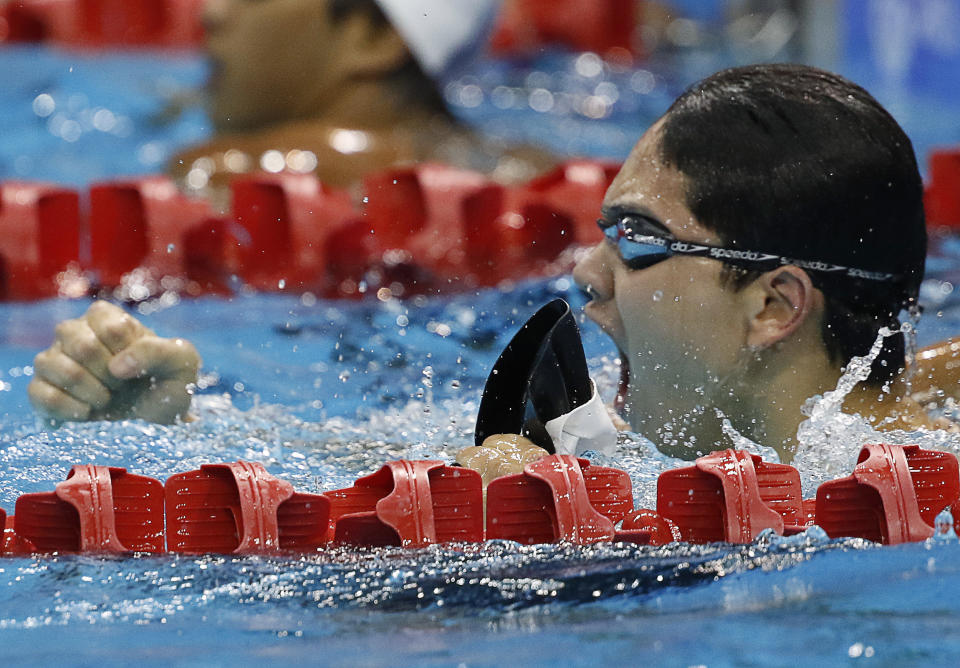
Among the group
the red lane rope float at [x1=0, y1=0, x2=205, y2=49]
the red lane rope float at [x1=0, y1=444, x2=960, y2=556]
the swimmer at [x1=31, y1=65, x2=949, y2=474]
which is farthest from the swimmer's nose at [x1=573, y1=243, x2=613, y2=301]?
the red lane rope float at [x1=0, y1=0, x2=205, y2=49]

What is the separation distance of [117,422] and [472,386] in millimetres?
724

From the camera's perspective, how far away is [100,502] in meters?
1.78

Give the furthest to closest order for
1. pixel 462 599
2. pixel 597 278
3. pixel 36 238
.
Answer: pixel 36 238 → pixel 597 278 → pixel 462 599

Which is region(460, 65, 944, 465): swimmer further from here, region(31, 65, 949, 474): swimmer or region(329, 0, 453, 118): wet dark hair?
region(329, 0, 453, 118): wet dark hair

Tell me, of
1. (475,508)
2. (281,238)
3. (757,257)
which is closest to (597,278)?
(757,257)

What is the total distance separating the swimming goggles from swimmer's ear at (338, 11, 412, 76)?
2.31 m

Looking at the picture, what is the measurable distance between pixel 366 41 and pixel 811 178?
2.52m

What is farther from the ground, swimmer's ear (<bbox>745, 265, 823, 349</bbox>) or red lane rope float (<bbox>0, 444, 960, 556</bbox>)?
swimmer's ear (<bbox>745, 265, 823, 349</bbox>)

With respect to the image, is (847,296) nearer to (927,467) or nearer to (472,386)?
(927,467)

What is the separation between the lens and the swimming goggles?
6.61ft

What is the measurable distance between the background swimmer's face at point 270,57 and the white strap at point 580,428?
2.53 metres

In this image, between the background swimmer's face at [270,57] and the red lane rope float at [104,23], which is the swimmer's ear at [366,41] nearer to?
the background swimmer's face at [270,57]

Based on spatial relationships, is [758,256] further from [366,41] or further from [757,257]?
[366,41]

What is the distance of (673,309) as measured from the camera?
2.05 meters
